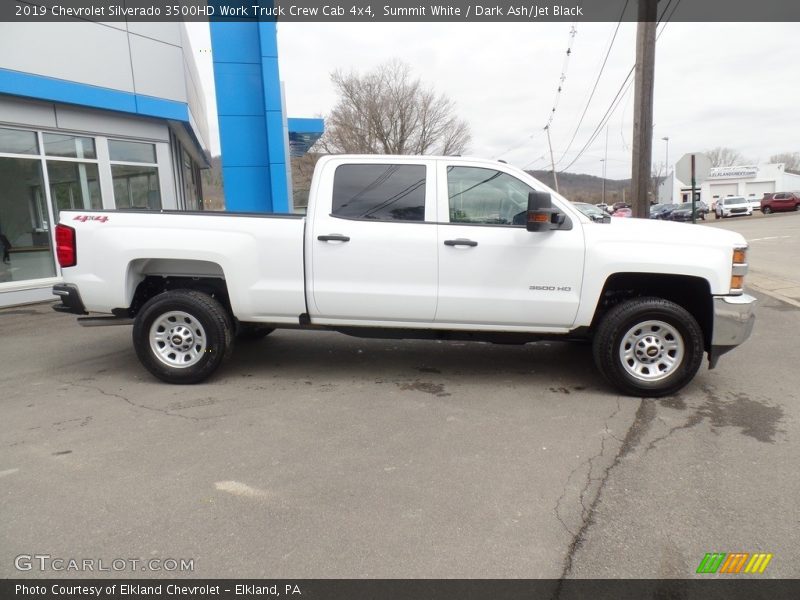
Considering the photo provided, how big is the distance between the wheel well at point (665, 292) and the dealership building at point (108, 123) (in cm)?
873

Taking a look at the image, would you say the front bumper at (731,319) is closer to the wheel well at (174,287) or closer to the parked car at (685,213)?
the wheel well at (174,287)

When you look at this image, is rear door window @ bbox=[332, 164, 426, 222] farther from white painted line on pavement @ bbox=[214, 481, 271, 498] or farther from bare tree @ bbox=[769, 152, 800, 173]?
bare tree @ bbox=[769, 152, 800, 173]

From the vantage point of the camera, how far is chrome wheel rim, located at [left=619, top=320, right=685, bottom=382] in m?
4.61

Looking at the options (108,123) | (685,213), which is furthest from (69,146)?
(685,213)

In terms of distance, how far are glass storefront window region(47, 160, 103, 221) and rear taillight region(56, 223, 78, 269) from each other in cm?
606

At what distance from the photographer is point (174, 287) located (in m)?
5.32

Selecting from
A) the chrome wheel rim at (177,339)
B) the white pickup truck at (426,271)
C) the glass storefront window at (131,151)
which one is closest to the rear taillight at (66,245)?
the white pickup truck at (426,271)

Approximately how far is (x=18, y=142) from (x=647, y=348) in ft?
36.3

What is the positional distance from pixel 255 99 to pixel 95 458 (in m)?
9.92

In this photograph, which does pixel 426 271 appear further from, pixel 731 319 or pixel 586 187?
pixel 586 187

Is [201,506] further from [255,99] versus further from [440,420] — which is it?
[255,99]

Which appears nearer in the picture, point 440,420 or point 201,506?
point 201,506
